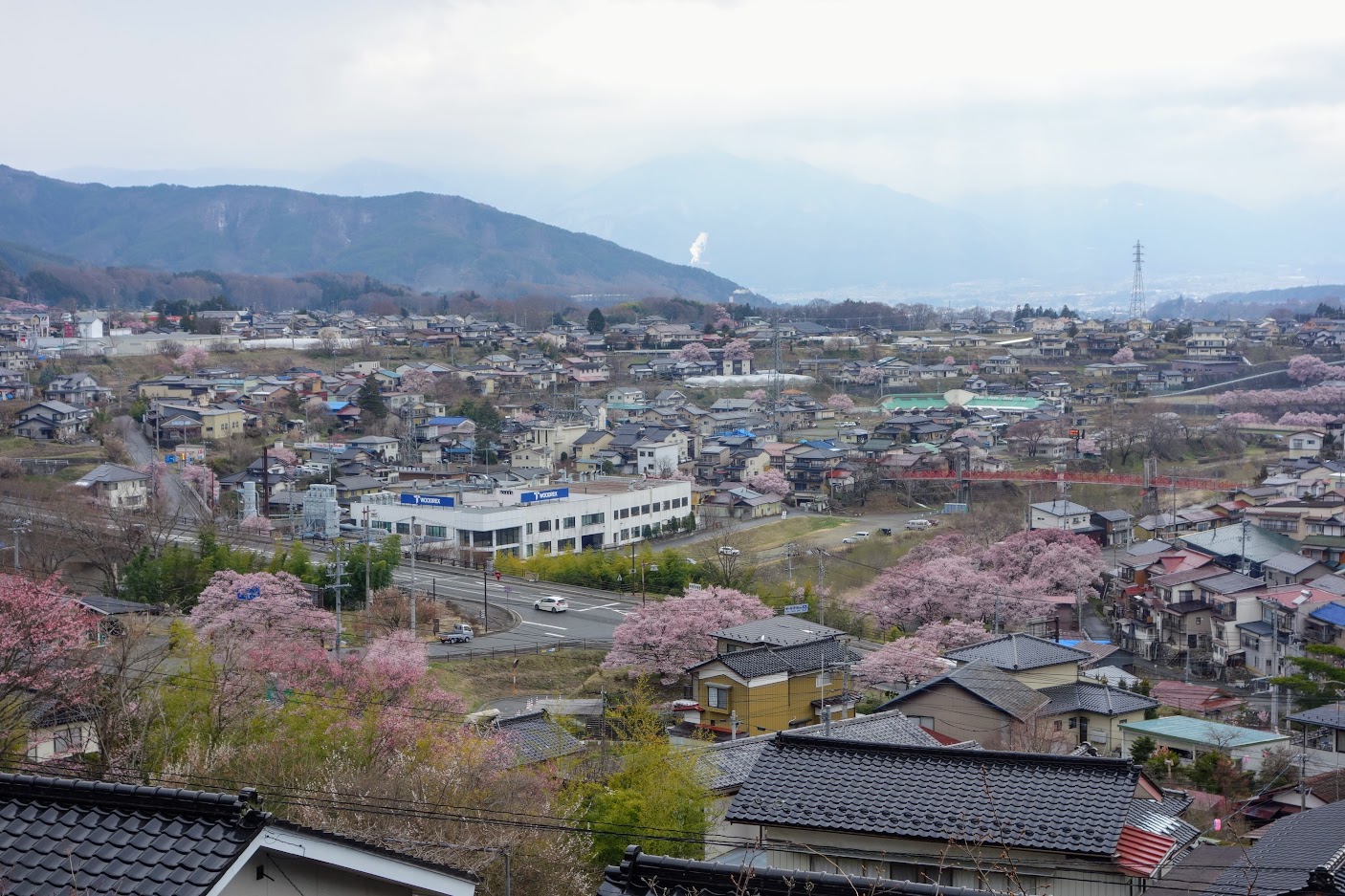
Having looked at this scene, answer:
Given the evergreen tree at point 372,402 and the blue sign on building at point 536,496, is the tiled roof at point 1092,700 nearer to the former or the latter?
the blue sign on building at point 536,496

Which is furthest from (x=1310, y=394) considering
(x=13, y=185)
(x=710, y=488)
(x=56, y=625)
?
(x=13, y=185)

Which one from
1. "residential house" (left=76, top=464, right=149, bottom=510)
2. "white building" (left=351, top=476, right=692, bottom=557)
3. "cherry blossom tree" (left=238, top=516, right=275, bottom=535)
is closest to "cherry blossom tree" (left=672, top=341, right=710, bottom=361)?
"white building" (left=351, top=476, right=692, bottom=557)

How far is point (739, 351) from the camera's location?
45219 mm

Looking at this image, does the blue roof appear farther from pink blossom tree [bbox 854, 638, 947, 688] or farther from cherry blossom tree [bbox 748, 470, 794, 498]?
cherry blossom tree [bbox 748, 470, 794, 498]

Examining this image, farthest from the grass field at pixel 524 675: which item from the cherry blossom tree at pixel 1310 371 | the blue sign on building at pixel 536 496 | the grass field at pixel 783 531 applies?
the cherry blossom tree at pixel 1310 371

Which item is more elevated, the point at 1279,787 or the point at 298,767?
the point at 298,767

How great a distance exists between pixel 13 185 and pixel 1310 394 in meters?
136

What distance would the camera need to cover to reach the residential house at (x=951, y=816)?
12.1 feet

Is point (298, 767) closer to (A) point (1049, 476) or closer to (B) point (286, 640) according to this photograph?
(B) point (286, 640)

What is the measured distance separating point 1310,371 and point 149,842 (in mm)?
43272

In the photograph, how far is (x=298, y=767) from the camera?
6492 millimetres

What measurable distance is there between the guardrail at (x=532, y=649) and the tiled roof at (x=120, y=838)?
40.0 feet

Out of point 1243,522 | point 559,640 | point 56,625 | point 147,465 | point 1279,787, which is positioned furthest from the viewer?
point 147,465

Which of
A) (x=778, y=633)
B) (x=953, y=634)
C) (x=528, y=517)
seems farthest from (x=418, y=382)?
(x=778, y=633)
